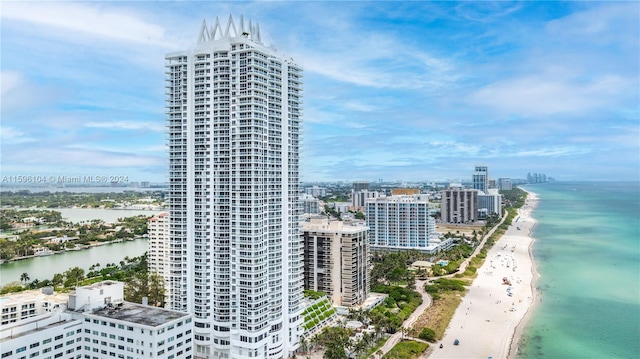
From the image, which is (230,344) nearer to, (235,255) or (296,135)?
(235,255)

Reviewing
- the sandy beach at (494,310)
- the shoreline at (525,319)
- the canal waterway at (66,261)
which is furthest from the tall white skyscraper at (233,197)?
the canal waterway at (66,261)

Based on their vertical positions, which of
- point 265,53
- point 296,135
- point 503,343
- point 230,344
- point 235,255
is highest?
point 265,53

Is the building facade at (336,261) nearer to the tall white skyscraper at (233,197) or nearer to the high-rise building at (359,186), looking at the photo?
the tall white skyscraper at (233,197)

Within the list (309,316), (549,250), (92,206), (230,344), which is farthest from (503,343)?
(92,206)

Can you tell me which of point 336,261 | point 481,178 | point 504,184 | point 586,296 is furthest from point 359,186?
point 504,184

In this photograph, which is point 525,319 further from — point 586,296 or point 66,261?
point 66,261

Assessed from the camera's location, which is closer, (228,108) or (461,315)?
(228,108)
